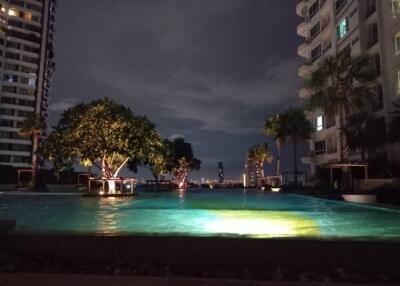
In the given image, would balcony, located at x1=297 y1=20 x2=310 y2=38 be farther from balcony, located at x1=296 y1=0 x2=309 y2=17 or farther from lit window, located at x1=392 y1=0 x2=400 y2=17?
lit window, located at x1=392 y1=0 x2=400 y2=17

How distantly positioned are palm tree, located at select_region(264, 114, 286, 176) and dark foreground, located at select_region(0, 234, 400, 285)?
54.3 meters

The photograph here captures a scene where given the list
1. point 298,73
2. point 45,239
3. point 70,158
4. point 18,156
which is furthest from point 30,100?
point 45,239

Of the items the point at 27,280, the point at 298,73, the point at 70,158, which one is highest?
the point at 298,73

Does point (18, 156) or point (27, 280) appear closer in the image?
point (27, 280)

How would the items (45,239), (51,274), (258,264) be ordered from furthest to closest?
(45,239)
(258,264)
(51,274)

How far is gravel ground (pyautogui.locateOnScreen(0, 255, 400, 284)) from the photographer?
19.4 feet

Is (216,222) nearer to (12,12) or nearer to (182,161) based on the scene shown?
(182,161)

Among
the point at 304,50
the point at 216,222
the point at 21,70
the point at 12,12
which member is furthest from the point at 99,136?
the point at 12,12

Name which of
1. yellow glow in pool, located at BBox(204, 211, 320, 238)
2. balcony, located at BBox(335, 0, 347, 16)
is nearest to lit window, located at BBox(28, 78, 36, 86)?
balcony, located at BBox(335, 0, 347, 16)

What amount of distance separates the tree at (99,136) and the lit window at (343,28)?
99.8ft

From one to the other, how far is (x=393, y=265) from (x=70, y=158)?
30501 mm

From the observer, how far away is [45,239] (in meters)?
7.02

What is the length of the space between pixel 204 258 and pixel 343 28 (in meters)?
51.6

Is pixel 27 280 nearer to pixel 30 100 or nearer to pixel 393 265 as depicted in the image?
pixel 393 265
